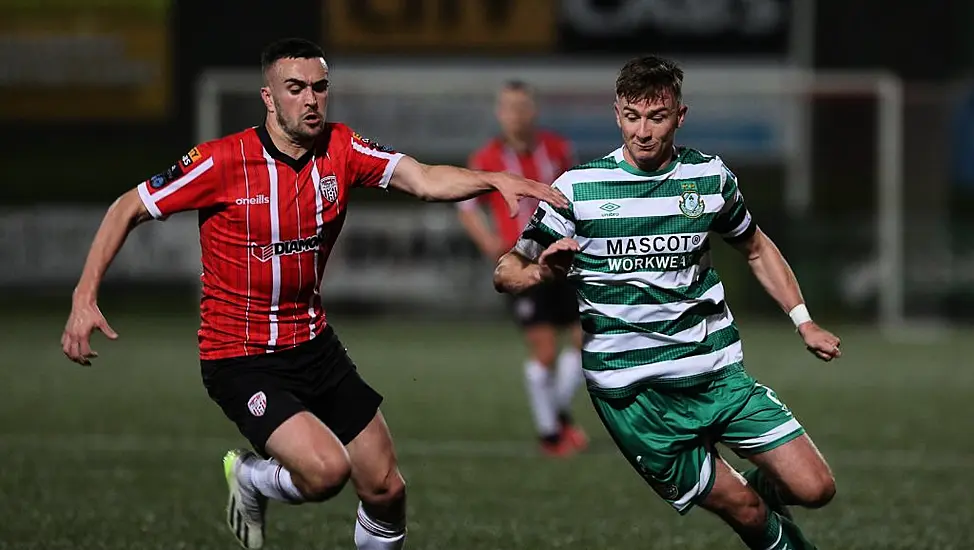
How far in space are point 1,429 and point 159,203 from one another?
5516 millimetres

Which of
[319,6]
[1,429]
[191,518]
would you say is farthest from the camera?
[319,6]

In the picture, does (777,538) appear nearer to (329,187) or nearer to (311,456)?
(311,456)

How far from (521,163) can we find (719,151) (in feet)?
33.8

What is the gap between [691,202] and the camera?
5.47m

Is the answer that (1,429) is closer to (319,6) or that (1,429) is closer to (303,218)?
(303,218)

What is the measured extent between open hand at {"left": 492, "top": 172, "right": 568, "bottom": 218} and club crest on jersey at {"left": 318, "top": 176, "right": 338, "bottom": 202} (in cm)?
59

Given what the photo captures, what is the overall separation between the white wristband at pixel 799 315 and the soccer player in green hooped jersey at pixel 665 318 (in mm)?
72

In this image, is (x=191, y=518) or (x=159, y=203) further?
(x=191, y=518)

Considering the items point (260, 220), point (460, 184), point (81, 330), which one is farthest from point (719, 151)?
point (81, 330)

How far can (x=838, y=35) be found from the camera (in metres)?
20.9

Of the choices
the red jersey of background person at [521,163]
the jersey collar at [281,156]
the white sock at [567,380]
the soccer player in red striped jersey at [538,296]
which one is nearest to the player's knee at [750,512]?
the jersey collar at [281,156]

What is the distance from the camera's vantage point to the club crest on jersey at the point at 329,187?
18.7ft

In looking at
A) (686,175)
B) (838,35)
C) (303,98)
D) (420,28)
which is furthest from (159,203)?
(838,35)

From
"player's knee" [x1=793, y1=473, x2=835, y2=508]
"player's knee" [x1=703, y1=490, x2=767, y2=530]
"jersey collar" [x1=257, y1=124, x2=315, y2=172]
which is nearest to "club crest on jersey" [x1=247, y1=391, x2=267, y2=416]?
"jersey collar" [x1=257, y1=124, x2=315, y2=172]
